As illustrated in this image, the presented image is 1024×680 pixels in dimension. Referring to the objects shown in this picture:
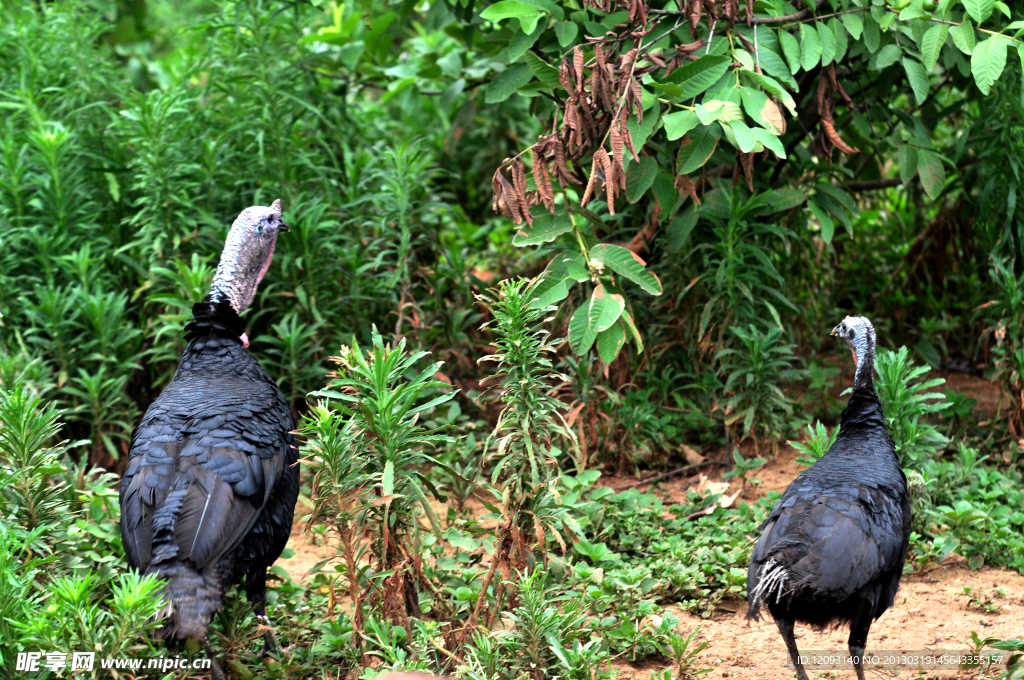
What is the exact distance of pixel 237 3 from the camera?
5102mm

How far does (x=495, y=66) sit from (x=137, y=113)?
210 centimetres

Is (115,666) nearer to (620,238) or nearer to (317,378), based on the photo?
(317,378)

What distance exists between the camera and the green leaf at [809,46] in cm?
380

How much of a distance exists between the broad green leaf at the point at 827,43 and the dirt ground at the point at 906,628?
2369 millimetres

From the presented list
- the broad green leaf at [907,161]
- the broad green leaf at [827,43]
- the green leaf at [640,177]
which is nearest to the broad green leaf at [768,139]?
the broad green leaf at [827,43]

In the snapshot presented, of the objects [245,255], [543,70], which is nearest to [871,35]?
[543,70]

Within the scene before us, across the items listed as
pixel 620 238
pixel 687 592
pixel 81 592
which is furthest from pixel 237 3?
pixel 687 592

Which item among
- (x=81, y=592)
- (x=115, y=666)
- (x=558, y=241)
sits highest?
(x=558, y=241)

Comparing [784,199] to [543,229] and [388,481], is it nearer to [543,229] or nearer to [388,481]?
[543,229]

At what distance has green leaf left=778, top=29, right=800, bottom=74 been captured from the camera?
3838 millimetres

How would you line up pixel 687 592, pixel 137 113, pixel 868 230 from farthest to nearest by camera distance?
pixel 868 230 < pixel 137 113 < pixel 687 592

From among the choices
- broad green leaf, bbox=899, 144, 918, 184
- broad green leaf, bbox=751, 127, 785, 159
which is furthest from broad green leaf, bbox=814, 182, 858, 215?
broad green leaf, bbox=751, 127, 785, 159

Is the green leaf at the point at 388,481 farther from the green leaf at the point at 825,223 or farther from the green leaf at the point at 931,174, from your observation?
the green leaf at the point at 931,174

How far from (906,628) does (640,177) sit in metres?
2.30
